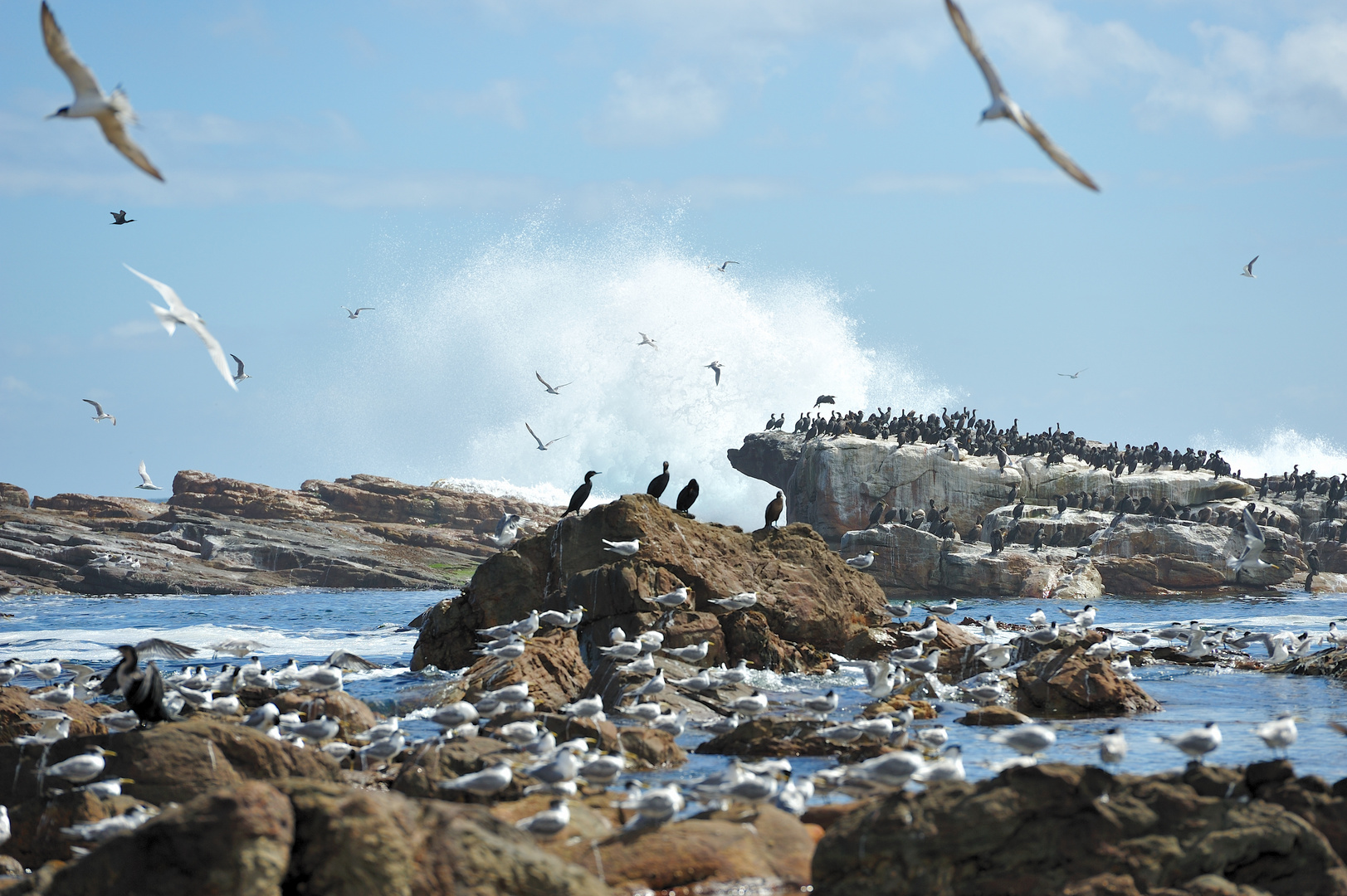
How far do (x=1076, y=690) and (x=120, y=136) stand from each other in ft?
45.9

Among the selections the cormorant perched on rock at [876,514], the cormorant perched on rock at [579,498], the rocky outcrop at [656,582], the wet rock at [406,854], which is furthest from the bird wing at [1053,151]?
the cormorant perched on rock at [876,514]

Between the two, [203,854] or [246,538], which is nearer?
[203,854]

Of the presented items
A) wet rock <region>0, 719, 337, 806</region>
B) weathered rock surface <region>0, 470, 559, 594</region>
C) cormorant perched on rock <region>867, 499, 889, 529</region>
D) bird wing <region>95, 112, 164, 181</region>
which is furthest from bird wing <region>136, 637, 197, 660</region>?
weathered rock surface <region>0, 470, 559, 594</region>

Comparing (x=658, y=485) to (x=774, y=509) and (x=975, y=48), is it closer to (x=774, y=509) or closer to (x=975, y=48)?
(x=774, y=509)

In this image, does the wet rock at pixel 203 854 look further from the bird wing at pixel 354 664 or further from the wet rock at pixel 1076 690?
the bird wing at pixel 354 664

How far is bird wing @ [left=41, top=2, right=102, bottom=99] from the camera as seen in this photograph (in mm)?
7891

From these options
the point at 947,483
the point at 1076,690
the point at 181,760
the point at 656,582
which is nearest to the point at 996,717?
the point at 1076,690

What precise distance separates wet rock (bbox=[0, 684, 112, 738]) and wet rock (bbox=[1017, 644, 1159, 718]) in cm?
1247

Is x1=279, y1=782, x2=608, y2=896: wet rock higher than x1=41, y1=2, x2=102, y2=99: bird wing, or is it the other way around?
x1=41, y1=2, x2=102, y2=99: bird wing

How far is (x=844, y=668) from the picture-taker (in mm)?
19922

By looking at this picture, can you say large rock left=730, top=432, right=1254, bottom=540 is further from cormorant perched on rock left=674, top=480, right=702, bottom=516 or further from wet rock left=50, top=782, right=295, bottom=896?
wet rock left=50, top=782, right=295, bottom=896

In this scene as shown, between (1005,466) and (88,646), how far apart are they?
43599 millimetres

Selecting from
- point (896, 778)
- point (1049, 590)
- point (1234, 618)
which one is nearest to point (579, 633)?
point (896, 778)

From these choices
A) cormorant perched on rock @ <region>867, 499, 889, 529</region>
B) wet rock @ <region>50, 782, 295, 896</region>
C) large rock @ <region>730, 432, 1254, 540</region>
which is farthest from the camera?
large rock @ <region>730, 432, 1254, 540</region>
